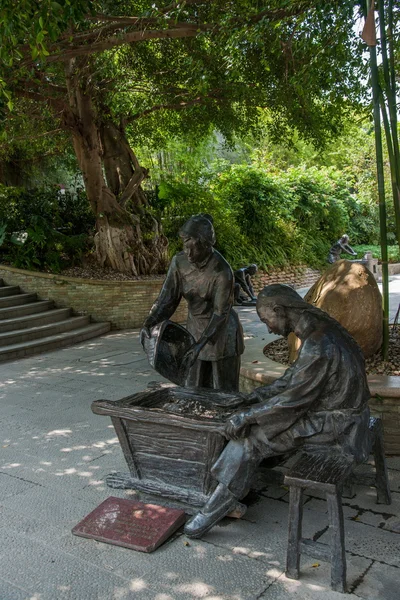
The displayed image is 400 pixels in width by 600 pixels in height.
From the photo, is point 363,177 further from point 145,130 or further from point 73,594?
point 73,594

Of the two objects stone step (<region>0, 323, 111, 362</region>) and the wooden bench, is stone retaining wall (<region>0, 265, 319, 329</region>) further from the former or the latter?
the wooden bench

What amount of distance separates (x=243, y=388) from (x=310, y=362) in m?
2.67

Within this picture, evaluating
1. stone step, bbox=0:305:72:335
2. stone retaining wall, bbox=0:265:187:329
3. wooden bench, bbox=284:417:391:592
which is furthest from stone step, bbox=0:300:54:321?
wooden bench, bbox=284:417:391:592

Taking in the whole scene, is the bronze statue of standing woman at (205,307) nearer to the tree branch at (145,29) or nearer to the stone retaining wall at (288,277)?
the tree branch at (145,29)

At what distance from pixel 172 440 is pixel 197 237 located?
151 cm

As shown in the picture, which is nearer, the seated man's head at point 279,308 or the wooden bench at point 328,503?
the wooden bench at point 328,503

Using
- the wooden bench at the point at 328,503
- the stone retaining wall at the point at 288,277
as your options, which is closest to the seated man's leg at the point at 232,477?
the wooden bench at the point at 328,503

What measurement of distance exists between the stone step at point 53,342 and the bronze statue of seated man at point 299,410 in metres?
6.69

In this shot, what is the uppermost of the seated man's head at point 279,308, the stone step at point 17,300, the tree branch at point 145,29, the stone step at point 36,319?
the tree branch at point 145,29

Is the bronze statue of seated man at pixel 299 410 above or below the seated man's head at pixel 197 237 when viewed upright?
below

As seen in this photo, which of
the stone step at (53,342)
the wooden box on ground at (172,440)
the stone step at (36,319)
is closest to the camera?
the wooden box on ground at (172,440)

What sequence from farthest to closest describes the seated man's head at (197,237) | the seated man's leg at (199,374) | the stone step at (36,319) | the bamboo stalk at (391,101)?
1. the stone step at (36,319)
2. the bamboo stalk at (391,101)
3. the seated man's leg at (199,374)
4. the seated man's head at (197,237)

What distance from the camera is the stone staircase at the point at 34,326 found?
10031mm

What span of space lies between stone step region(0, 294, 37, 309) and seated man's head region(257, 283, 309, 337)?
8981 millimetres
